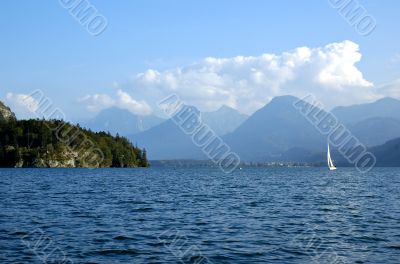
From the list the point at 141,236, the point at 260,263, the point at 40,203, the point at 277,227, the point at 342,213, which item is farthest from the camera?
the point at 40,203

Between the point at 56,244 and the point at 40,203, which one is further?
the point at 40,203

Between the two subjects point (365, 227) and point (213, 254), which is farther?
point (365, 227)

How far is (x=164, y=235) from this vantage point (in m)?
35.1

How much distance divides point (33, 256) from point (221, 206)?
30.0m

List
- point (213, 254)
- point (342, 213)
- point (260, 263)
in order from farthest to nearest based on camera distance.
→ point (342, 213) → point (213, 254) → point (260, 263)

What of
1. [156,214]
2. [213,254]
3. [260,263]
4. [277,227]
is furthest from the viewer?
[156,214]

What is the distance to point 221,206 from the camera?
55188 millimetres

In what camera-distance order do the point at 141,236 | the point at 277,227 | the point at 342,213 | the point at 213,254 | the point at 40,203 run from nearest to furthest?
the point at 213,254 < the point at 141,236 < the point at 277,227 < the point at 342,213 < the point at 40,203

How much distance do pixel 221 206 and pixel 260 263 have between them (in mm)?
28085

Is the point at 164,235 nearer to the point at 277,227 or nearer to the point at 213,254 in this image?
the point at 213,254

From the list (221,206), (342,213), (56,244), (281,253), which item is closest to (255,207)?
(221,206)

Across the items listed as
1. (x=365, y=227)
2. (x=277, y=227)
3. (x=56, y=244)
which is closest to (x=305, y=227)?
(x=277, y=227)

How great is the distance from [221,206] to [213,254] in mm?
26153

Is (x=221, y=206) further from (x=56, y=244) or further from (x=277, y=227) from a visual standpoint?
(x=56, y=244)
